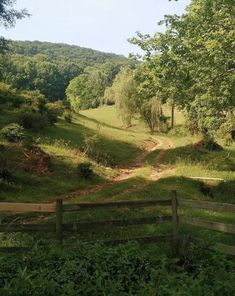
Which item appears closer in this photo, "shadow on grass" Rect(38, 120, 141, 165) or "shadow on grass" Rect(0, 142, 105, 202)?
"shadow on grass" Rect(0, 142, 105, 202)

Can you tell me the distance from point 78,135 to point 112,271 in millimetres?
36212

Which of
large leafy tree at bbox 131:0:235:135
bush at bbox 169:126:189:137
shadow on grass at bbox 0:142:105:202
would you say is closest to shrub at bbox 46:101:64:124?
shadow on grass at bbox 0:142:105:202

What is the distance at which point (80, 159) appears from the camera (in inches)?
1230

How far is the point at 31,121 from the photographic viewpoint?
124 feet

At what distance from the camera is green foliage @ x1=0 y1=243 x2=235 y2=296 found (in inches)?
262

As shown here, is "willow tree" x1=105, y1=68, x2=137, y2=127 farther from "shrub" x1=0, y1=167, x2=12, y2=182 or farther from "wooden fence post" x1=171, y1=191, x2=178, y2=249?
"wooden fence post" x1=171, y1=191, x2=178, y2=249

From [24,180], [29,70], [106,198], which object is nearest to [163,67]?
[106,198]

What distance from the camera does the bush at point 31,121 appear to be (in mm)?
37375

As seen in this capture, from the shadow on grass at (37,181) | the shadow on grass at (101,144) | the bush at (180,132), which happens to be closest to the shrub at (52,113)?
the shadow on grass at (101,144)

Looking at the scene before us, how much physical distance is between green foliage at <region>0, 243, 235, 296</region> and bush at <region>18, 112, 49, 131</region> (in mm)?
29202

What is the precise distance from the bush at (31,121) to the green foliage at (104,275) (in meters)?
29.2

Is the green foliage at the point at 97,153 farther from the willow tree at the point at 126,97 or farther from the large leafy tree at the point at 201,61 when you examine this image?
the willow tree at the point at 126,97

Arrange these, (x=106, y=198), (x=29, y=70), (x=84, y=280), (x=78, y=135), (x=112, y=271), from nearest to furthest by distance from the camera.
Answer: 1. (x=84, y=280)
2. (x=112, y=271)
3. (x=106, y=198)
4. (x=78, y=135)
5. (x=29, y=70)

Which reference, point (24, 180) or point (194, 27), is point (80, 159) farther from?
point (194, 27)
